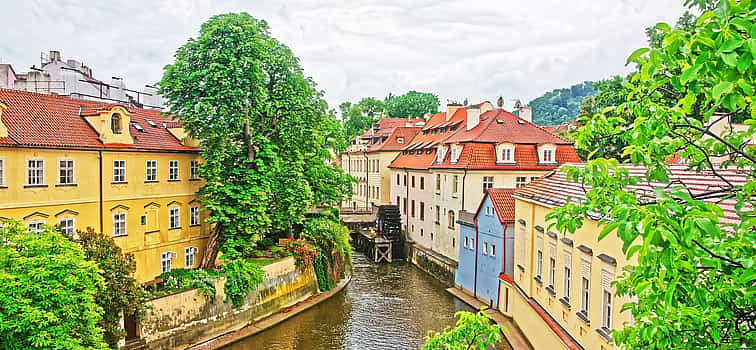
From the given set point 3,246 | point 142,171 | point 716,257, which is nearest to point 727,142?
point 716,257

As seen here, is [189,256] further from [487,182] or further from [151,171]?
[487,182]

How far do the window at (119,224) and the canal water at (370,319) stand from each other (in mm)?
5788

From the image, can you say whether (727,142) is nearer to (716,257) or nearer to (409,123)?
(716,257)

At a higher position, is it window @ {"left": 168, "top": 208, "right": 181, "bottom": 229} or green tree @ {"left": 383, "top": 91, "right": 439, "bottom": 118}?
green tree @ {"left": 383, "top": 91, "right": 439, "bottom": 118}

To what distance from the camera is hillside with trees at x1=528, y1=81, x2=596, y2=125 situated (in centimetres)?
11981

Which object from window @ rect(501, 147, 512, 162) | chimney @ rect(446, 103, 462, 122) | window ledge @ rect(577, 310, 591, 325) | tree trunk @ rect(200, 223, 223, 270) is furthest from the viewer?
chimney @ rect(446, 103, 462, 122)

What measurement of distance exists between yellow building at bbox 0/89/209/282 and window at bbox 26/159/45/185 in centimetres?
3

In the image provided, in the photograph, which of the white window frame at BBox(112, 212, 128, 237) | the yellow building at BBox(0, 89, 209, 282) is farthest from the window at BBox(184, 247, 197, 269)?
the white window frame at BBox(112, 212, 128, 237)

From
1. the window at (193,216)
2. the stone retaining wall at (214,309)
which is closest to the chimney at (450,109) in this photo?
the stone retaining wall at (214,309)

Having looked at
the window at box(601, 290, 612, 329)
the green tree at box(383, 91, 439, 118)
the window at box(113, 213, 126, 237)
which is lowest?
the window at box(601, 290, 612, 329)

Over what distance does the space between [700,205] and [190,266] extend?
21730mm

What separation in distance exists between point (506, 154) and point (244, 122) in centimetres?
1361

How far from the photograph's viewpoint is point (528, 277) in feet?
54.0

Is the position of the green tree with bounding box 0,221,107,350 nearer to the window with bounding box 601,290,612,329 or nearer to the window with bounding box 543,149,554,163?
the window with bounding box 601,290,612,329
